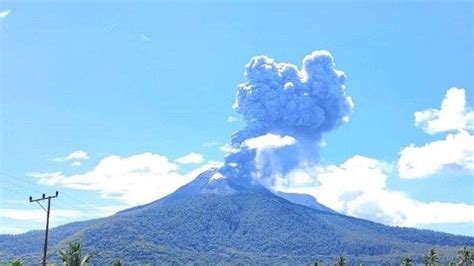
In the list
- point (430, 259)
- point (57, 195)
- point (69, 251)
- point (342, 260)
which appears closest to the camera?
point (57, 195)

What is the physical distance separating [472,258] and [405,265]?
26.1 metres

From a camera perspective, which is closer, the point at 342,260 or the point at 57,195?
the point at 57,195

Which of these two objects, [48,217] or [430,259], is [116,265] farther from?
[430,259]

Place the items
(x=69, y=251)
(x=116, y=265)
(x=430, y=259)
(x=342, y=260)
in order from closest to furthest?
(x=69, y=251), (x=116, y=265), (x=342, y=260), (x=430, y=259)

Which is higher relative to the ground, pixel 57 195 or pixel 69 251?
pixel 57 195

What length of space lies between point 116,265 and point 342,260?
47.0 metres

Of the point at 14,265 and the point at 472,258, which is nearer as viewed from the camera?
the point at 14,265

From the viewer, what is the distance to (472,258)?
163m

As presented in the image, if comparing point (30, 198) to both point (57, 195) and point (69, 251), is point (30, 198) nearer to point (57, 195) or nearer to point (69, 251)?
point (57, 195)

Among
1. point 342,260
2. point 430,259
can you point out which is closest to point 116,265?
point 342,260

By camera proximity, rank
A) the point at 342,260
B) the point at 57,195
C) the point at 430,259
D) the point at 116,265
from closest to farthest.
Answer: the point at 57,195 → the point at 116,265 → the point at 342,260 → the point at 430,259

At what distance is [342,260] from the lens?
141 meters

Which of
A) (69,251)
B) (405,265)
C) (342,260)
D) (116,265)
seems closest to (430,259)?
(405,265)

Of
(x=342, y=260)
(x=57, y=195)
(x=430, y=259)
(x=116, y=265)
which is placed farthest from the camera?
(x=430, y=259)
